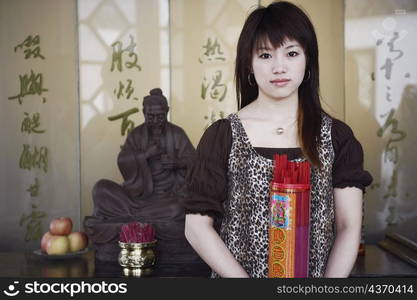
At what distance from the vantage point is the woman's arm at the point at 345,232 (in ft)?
3.38

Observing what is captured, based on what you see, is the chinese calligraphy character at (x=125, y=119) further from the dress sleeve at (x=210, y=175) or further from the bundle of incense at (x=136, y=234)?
the dress sleeve at (x=210, y=175)

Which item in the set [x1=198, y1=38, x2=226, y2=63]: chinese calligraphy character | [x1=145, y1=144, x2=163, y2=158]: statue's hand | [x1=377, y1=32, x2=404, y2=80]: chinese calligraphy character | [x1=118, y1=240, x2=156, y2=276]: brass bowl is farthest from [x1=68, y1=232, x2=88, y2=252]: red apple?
[x1=377, y1=32, x2=404, y2=80]: chinese calligraphy character

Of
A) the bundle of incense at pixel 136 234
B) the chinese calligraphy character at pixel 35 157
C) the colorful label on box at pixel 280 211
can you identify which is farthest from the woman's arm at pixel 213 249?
the chinese calligraphy character at pixel 35 157

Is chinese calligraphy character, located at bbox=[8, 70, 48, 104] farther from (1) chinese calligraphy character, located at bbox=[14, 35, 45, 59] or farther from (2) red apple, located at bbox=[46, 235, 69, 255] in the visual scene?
(2) red apple, located at bbox=[46, 235, 69, 255]

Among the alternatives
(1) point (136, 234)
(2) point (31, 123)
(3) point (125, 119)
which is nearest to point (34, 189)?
(2) point (31, 123)

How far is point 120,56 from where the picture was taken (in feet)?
13.1

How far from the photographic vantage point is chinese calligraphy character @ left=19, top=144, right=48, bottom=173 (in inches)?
161

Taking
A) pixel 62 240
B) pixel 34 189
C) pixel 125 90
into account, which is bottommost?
pixel 62 240

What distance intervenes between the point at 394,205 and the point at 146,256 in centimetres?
216

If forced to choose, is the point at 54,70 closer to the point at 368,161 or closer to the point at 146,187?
the point at 146,187

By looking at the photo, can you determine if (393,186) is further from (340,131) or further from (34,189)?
(340,131)

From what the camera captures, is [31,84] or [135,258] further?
[31,84]

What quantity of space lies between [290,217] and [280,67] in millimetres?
281

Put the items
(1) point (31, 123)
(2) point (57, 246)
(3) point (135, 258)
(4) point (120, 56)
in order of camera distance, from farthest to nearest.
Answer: (1) point (31, 123) < (4) point (120, 56) < (2) point (57, 246) < (3) point (135, 258)
